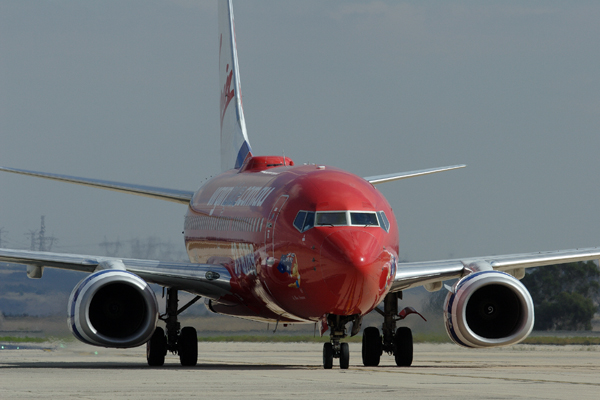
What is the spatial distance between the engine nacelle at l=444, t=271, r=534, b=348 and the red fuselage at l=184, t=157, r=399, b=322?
8.06 feet

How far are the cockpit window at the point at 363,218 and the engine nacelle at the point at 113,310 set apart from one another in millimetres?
4284

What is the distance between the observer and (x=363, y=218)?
1864 centimetres

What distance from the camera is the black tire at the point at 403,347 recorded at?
22.7 metres

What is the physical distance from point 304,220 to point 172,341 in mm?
5709

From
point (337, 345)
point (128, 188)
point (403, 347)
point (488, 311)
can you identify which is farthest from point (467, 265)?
point (128, 188)

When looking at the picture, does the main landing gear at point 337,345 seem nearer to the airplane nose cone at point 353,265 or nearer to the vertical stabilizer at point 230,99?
the airplane nose cone at point 353,265

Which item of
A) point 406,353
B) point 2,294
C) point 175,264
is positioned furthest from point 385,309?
point 2,294

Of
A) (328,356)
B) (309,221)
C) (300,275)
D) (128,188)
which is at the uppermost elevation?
(128,188)

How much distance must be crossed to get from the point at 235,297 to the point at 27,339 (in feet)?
60.4

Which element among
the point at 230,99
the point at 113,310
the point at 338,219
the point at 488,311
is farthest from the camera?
the point at 230,99

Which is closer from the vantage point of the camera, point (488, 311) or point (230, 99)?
point (488, 311)

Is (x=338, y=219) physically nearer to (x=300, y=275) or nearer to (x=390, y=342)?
(x=300, y=275)

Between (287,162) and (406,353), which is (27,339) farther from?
(406,353)

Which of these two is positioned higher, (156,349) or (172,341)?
(172,341)
